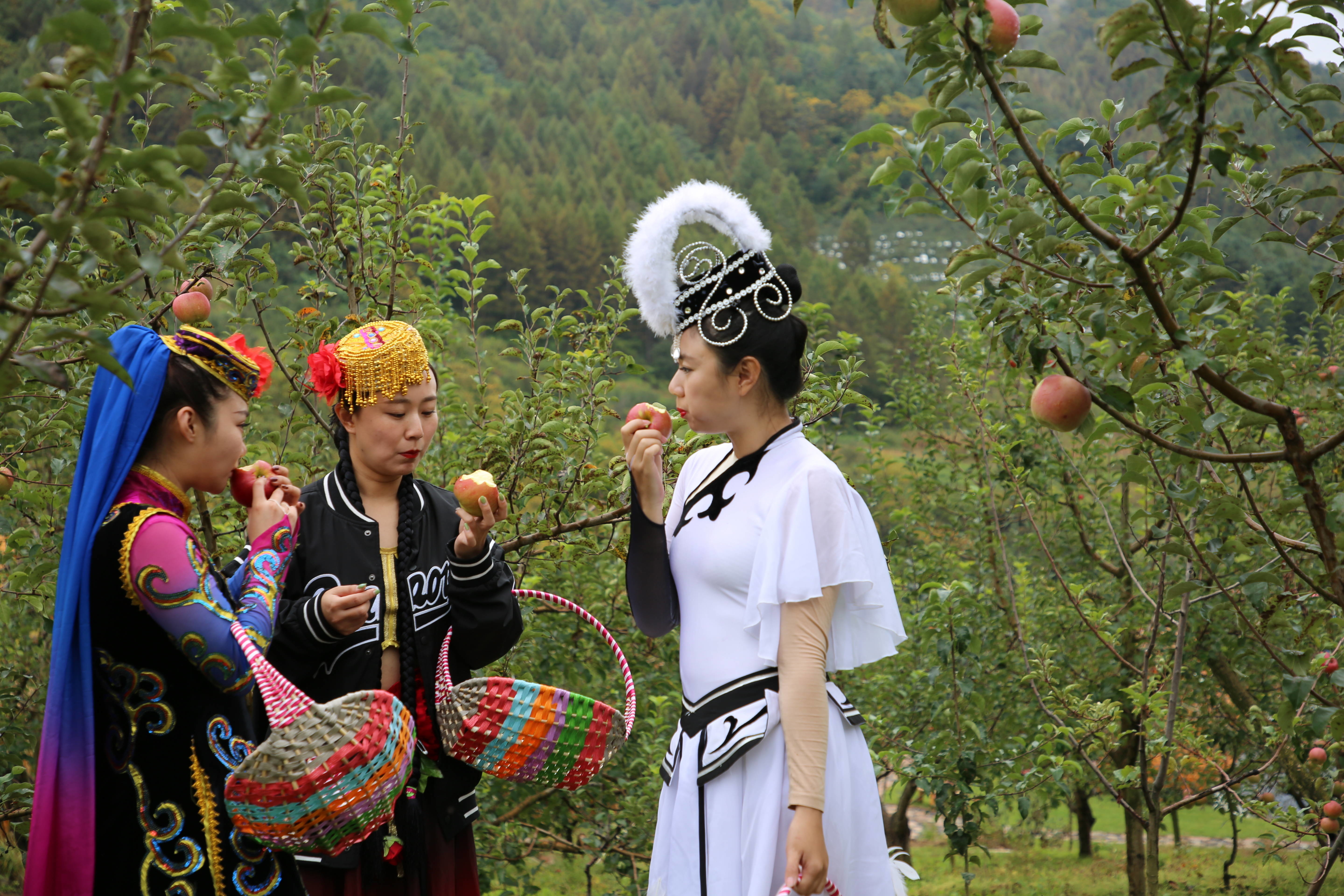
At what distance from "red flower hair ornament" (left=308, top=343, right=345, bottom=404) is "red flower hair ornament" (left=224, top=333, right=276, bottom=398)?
0.11 m

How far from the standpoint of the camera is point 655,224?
2201 mm

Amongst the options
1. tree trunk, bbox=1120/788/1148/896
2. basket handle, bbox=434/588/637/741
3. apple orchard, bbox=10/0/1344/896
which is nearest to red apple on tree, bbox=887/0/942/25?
apple orchard, bbox=10/0/1344/896

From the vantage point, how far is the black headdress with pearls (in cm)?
211

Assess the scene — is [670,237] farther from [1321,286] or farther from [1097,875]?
[1097,875]

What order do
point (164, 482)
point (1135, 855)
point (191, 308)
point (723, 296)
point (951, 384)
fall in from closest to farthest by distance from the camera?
point (164, 482)
point (723, 296)
point (191, 308)
point (1135, 855)
point (951, 384)

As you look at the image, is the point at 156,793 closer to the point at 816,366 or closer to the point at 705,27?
the point at 816,366

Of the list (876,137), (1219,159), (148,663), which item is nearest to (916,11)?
(876,137)

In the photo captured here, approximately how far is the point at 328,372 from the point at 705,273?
33.6 inches

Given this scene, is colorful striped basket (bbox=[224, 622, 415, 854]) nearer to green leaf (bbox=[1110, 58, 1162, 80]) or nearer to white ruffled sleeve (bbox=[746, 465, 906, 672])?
white ruffled sleeve (bbox=[746, 465, 906, 672])

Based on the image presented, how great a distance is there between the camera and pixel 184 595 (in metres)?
1.77

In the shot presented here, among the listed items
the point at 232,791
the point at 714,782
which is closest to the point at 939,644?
the point at 714,782

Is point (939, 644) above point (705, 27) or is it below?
below

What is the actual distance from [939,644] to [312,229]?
261 cm

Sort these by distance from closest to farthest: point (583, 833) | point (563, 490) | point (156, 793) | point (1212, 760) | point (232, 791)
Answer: point (232, 791) → point (156, 793) → point (563, 490) → point (1212, 760) → point (583, 833)
